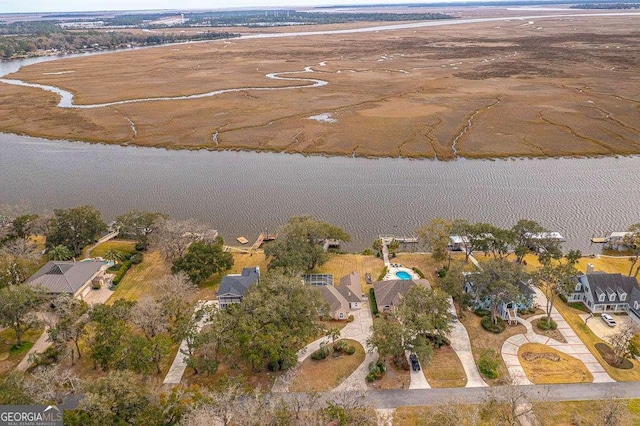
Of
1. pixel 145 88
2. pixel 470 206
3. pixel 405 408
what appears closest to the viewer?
pixel 405 408

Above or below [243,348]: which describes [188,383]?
below

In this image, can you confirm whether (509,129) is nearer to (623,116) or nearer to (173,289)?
(623,116)

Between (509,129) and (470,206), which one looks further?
(509,129)

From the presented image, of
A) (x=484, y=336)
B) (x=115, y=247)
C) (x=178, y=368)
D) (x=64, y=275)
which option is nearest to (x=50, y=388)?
(x=178, y=368)

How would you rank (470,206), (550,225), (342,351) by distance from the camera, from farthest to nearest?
1. (470,206)
2. (550,225)
3. (342,351)

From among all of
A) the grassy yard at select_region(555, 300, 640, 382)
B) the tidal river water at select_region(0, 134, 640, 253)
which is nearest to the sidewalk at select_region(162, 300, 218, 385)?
the tidal river water at select_region(0, 134, 640, 253)

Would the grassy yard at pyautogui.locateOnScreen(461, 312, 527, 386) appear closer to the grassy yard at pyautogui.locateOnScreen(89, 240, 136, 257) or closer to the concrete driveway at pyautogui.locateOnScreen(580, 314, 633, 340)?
the concrete driveway at pyautogui.locateOnScreen(580, 314, 633, 340)

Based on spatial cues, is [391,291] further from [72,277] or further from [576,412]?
[72,277]

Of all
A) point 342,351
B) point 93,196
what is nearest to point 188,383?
point 342,351
